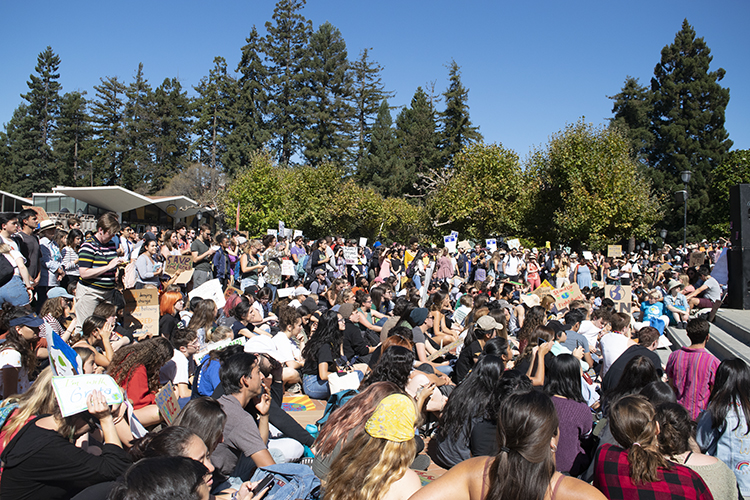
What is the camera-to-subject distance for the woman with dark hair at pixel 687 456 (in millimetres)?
2871

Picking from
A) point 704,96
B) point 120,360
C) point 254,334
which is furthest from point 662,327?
point 704,96

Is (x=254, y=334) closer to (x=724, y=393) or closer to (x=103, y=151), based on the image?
(x=724, y=393)

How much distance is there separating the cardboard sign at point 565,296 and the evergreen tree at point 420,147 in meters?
40.1

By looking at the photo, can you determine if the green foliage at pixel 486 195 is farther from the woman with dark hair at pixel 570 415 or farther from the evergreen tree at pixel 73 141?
the evergreen tree at pixel 73 141

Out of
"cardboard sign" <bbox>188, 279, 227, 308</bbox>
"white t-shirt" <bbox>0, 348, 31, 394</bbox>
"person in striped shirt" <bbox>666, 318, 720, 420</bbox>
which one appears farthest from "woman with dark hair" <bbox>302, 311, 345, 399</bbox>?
"person in striped shirt" <bbox>666, 318, 720, 420</bbox>

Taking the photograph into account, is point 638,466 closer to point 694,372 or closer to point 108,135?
point 694,372

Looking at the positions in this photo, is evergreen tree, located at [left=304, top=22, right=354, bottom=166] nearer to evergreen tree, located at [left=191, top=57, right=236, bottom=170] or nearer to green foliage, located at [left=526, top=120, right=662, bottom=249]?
evergreen tree, located at [left=191, top=57, right=236, bottom=170]

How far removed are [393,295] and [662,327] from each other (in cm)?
555

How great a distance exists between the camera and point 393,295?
12117 millimetres

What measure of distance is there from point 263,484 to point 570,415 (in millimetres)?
2421

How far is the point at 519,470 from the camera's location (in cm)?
202

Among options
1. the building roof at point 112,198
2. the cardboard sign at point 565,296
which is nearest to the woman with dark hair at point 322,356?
the cardboard sign at point 565,296

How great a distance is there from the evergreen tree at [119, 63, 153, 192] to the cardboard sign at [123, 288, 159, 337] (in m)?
52.0

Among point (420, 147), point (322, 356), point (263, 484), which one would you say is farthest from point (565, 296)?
point (420, 147)
